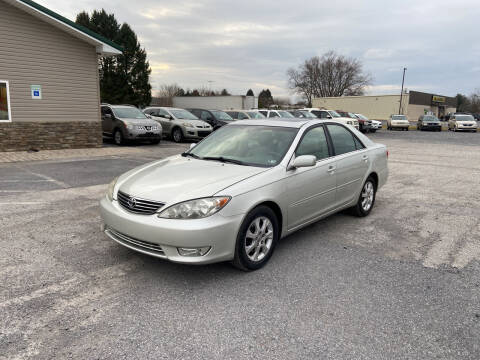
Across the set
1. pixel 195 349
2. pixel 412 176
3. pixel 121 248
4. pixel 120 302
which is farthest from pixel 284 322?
pixel 412 176

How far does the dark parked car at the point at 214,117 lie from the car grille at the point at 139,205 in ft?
51.5

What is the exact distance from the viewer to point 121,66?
139ft

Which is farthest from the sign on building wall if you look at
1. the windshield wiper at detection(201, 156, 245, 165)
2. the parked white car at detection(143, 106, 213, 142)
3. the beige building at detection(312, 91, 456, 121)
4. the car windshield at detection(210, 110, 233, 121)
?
the beige building at detection(312, 91, 456, 121)

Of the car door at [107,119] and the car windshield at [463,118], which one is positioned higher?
the car windshield at [463,118]

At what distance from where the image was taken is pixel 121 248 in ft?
14.1

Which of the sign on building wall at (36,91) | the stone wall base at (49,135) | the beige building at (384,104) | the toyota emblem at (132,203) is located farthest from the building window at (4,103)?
the beige building at (384,104)

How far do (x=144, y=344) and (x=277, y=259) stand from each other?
1870 mm

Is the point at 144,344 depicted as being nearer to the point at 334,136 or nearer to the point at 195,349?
the point at 195,349

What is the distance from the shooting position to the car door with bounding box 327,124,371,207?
16.3ft

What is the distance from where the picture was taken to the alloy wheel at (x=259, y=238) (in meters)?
3.67

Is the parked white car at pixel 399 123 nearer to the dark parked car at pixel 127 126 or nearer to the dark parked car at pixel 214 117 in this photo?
the dark parked car at pixel 214 117

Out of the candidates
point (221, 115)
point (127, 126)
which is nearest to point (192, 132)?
point (127, 126)

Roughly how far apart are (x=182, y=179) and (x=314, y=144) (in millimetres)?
1842

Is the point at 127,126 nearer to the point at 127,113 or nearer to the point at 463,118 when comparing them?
the point at 127,113
